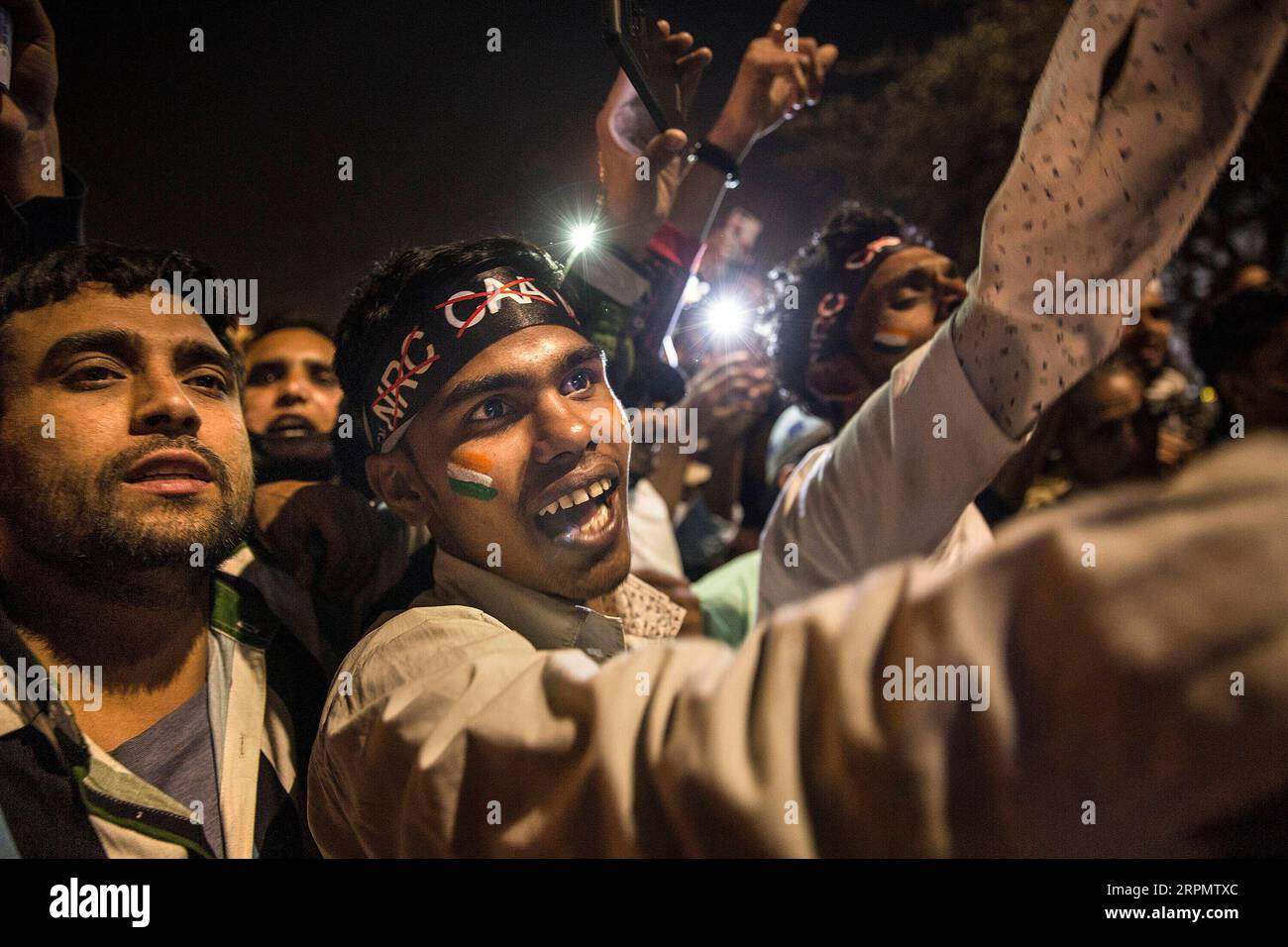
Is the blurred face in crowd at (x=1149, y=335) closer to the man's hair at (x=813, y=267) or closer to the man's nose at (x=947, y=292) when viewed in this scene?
the man's hair at (x=813, y=267)

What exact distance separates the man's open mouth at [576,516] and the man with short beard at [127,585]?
0.58 m

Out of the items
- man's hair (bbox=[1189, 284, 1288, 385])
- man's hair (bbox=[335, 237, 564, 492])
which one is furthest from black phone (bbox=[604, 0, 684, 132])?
man's hair (bbox=[1189, 284, 1288, 385])

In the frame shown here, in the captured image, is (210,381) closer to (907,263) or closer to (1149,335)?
(907,263)

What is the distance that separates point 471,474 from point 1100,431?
2260 mm

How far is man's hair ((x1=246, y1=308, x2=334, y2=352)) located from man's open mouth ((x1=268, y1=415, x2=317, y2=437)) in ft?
1.18

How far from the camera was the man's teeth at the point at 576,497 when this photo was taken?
4.68ft

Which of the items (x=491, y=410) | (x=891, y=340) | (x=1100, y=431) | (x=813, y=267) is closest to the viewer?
(x=491, y=410)

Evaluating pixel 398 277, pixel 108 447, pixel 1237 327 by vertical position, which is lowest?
pixel 108 447

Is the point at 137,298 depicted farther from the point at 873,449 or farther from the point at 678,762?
the point at 873,449

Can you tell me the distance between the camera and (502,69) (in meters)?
1.74

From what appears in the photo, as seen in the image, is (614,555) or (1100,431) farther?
(1100,431)

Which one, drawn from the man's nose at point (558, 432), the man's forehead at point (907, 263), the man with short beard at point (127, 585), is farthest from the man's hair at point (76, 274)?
the man's forehead at point (907, 263)

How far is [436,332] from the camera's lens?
1.48m

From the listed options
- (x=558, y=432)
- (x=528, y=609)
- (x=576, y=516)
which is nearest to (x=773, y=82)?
(x=558, y=432)
